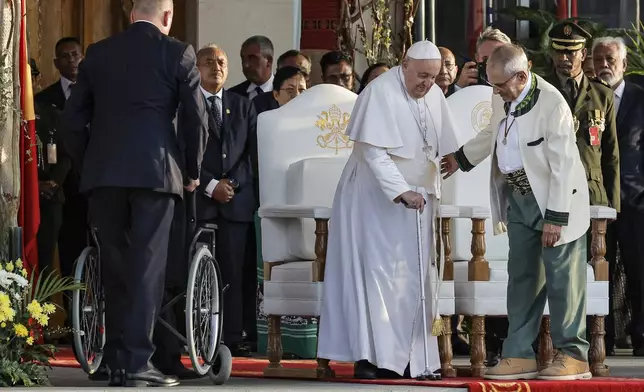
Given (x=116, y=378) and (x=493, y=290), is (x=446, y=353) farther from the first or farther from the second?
(x=116, y=378)

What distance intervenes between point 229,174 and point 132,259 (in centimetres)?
226

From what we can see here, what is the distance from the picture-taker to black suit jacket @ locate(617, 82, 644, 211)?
10281 mm

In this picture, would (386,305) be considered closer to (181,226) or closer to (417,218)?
(417,218)

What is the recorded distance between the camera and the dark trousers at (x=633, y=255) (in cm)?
1026

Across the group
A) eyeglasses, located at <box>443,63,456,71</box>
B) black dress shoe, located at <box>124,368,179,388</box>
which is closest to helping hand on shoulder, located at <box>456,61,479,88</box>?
eyeglasses, located at <box>443,63,456,71</box>

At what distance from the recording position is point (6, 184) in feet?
27.7

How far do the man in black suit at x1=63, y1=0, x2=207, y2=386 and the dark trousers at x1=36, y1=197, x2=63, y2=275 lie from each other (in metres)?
2.82

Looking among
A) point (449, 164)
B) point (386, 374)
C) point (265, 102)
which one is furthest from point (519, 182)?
point (265, 102)

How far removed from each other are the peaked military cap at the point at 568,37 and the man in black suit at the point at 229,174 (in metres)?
1.84

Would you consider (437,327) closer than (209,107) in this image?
Yes

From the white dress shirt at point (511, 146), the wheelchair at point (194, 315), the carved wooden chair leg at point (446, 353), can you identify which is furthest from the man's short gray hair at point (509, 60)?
the wheelchair at point (194, 315)

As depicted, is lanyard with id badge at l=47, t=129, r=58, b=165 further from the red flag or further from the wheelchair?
the wheelchair

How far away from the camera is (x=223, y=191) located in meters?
9.83

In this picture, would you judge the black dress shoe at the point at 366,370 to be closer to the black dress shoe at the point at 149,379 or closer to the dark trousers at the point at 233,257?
the black dress shoe at the point at 149,379
